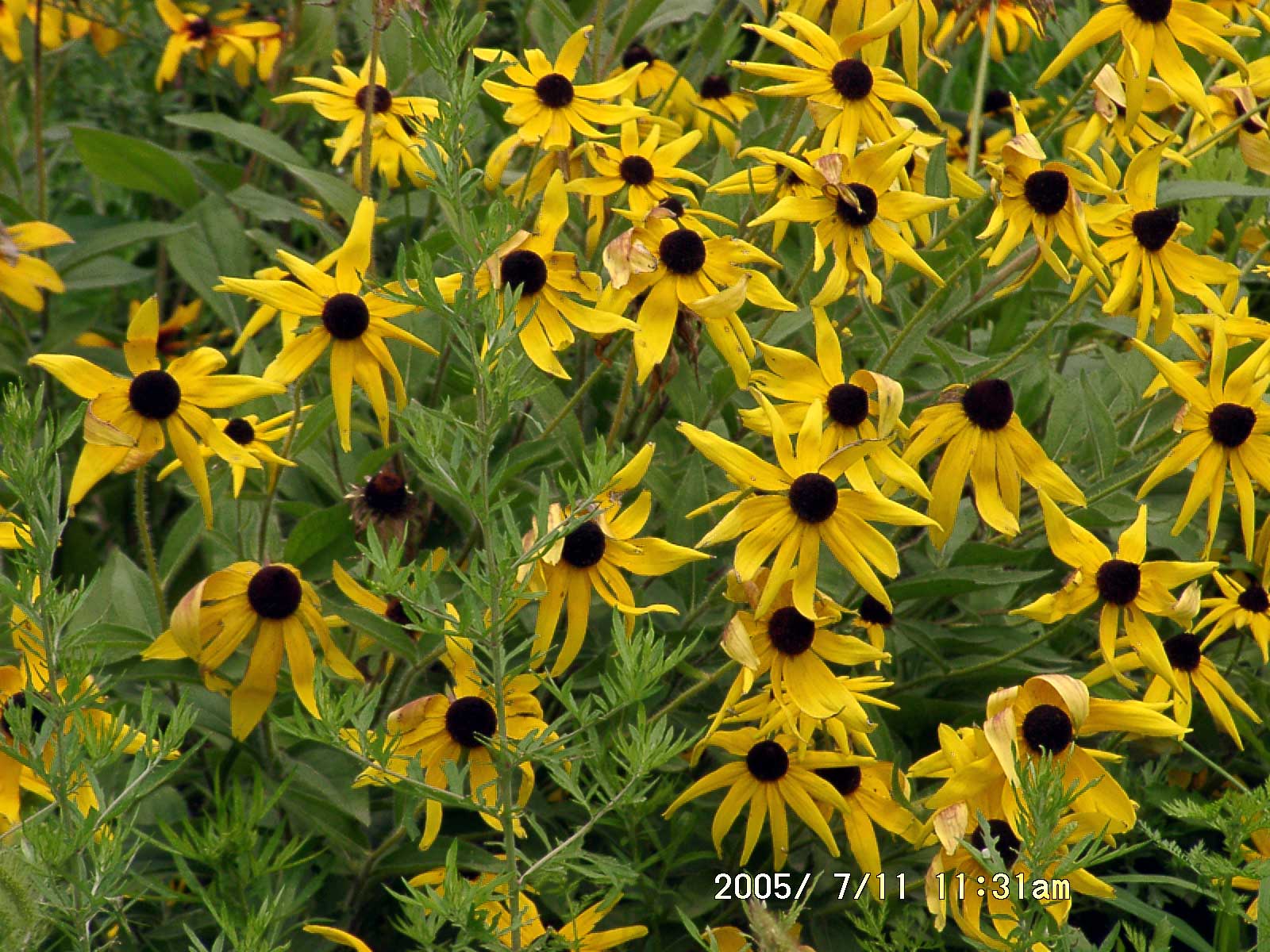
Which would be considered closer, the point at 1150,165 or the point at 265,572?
the point at 265,572

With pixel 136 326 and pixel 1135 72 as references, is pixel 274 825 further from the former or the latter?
pixel 1135 72

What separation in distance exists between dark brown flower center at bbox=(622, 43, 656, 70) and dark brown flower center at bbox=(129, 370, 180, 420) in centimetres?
134

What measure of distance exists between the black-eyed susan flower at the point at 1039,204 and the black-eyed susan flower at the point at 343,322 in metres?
0.69

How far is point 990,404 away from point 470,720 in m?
0.65

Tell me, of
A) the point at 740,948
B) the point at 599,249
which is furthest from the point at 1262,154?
the point at 740,948

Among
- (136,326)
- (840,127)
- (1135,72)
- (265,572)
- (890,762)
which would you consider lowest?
(890,762)

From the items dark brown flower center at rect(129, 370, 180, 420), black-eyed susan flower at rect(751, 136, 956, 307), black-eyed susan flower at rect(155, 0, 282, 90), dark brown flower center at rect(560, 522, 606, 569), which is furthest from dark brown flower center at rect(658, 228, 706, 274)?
black-eyed susan flower at rect(155, 0, 282, 90)

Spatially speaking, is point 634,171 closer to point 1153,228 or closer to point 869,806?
point 1153,228

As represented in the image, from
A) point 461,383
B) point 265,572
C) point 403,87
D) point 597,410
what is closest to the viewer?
point 265,572

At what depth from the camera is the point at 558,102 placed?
1.94 m

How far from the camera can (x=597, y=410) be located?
7.25 ft

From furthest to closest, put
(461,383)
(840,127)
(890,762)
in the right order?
(461,383)
(840,127)
(890,762)

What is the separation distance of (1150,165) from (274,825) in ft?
4.51

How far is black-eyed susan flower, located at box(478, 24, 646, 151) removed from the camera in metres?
1.91
